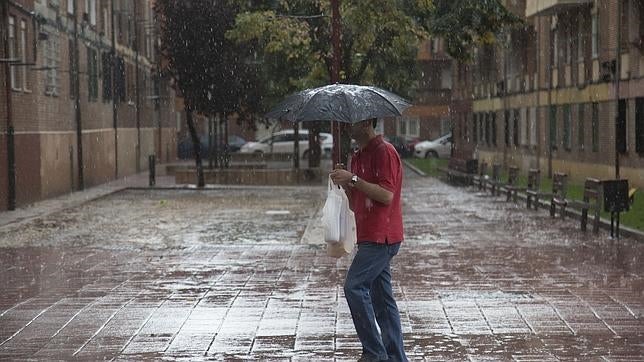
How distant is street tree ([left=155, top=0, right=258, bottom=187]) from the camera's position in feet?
127

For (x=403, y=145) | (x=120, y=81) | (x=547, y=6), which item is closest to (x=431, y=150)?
(x=403, y=145)

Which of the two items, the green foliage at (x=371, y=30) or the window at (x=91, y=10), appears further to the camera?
the window at (x=91, y=10)

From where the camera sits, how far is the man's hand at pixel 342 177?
7.74 meters

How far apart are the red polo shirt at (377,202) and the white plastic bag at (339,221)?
0.13 m

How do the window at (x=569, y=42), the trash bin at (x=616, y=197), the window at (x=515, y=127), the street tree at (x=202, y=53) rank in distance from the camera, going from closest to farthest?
the trash bin at (x=616, y=197) < the street tree at (x=202, y=53) < the window at (x=569, y=42) < the window at (x=515, y=127)

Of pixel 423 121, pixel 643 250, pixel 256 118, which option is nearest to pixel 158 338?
pixel 643 250

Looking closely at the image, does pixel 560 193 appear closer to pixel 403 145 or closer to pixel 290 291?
pixel 290 291

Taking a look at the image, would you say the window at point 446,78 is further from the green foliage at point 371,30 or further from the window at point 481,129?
the green foliage at point 371,30

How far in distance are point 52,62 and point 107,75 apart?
9.45 meters

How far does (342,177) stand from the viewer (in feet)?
25.4

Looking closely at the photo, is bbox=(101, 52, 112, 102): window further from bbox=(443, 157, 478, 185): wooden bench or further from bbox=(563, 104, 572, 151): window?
bbox=(563, 104, 572, 151): window

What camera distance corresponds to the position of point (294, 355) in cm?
884

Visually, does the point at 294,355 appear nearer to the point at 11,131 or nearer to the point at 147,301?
the point at 147,301

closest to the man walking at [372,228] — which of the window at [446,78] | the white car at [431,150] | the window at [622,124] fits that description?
the window at [622,124]
